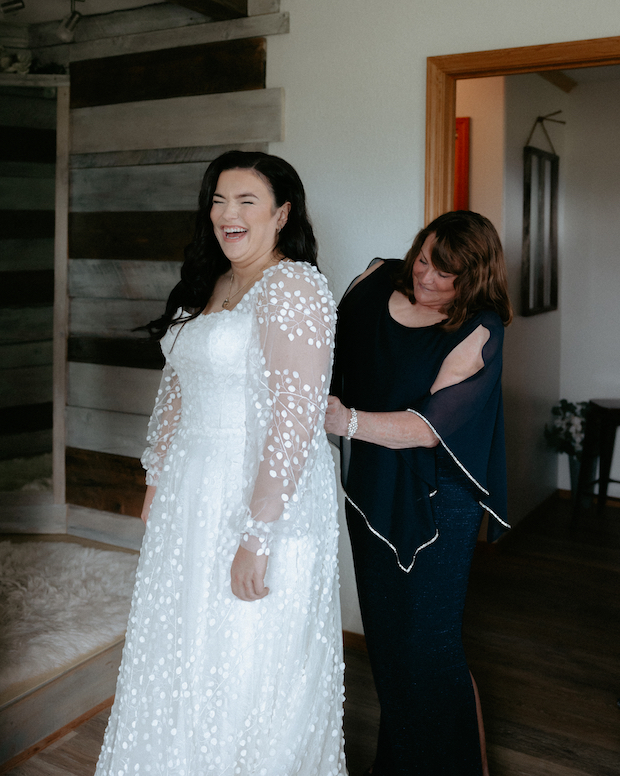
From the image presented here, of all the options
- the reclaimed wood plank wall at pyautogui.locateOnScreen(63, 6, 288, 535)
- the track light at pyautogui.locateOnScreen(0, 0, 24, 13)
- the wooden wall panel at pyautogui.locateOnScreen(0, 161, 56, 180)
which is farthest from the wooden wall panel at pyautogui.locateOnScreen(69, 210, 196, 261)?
the track light at pyautogui.locateOnScreen(0, 0, 24, 13)

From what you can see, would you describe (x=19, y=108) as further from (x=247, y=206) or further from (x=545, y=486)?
(x=545, y=486)

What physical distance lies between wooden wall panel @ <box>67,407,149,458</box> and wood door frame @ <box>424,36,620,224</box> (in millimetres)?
1654

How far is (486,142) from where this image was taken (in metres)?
4.10

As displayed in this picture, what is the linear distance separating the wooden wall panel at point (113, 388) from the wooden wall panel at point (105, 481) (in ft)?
0.78

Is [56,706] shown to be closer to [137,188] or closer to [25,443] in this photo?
[25,443]

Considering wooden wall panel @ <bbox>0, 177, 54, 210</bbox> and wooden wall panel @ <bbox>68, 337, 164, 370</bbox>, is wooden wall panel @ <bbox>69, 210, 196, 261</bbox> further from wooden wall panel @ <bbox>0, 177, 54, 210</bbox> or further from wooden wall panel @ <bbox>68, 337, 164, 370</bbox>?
wooden wall panel @ <bbox>68, 337, 164, 370</bbox>

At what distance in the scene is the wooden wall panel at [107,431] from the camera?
138 inches

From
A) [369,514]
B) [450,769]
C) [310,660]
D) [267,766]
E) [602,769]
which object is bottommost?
Answer: [602,769]

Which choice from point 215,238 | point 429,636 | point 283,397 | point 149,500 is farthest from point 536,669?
point 215,238

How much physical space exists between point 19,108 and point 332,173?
1.71 meters

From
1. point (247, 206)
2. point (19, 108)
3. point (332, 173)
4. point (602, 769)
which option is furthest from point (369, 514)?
point (19, 108)

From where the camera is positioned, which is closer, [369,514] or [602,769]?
[369,514]

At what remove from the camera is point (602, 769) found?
91.0 inches

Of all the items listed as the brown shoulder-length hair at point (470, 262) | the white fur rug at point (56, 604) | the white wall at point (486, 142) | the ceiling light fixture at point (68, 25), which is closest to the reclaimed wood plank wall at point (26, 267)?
the ceiling light fixture at point (68, 25)
